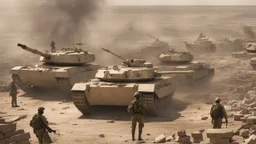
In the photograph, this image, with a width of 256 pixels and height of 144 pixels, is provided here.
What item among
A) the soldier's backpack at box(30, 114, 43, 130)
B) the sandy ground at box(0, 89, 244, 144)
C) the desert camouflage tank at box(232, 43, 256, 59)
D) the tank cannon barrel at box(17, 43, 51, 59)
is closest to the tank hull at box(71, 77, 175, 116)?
the sandy ground at box(0, 89, 244, 144)

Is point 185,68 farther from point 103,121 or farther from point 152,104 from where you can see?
point 103,121

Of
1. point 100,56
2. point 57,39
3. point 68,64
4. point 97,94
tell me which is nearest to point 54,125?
point 97,94

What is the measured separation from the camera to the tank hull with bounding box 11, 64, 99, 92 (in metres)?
20.2

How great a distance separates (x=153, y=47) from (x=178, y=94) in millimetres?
17126

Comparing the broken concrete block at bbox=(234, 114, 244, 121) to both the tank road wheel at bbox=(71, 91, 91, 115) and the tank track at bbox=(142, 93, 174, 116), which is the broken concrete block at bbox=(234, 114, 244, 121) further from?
the tank road wheel at bbox=(71, 91, 91, 115)

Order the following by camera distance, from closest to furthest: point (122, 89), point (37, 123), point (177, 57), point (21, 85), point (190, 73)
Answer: point (37, 123) → point (122, 89) → point (190, 73) → point (21, 85) → point (177, 57)

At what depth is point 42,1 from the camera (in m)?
47.2

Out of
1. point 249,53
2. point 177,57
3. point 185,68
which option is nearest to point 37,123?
point 185,68

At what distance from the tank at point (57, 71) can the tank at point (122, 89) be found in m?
3.32

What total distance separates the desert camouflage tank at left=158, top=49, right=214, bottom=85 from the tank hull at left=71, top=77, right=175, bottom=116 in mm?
4689

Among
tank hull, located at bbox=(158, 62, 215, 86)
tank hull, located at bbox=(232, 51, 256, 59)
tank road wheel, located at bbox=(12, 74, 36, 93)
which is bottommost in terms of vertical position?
tank road wheel, located at bbox=(12, 74, 36, 93)

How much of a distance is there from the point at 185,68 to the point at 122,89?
6.67 metres

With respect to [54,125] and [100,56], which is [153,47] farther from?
[54,125]

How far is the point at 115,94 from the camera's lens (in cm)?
1606
